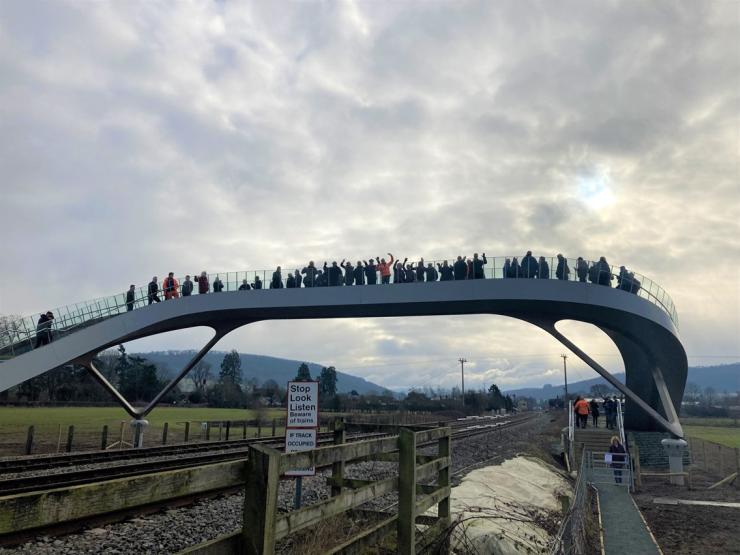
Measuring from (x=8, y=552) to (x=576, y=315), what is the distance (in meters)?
24.8

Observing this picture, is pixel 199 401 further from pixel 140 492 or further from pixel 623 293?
pixel 140 492

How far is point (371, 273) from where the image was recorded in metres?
27.8

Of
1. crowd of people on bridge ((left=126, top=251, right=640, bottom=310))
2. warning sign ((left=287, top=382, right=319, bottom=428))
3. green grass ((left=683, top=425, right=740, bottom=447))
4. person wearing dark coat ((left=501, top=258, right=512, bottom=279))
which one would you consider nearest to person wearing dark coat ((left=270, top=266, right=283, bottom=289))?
crowd of people on bridge ((left=126, top=251, right=640, bottom=310))

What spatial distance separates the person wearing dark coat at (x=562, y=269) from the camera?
25062mm

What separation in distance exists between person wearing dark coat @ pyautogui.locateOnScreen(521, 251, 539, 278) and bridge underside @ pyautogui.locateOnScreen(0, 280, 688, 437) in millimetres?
455

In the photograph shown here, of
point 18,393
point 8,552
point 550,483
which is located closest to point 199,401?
point 18,393

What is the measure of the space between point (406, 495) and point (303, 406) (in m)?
3.02

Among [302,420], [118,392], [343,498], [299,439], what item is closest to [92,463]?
[299,439]

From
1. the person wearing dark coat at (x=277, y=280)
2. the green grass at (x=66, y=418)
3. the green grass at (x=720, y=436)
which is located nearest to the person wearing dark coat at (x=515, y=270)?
the person wearing dark coat at (x=277, y=280)

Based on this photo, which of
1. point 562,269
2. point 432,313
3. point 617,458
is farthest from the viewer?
point 432,313

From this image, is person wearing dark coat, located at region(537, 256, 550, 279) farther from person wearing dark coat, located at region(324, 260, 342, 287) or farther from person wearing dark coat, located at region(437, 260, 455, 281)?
person wearing dark coat, located at region(324, 260, 342, 287)

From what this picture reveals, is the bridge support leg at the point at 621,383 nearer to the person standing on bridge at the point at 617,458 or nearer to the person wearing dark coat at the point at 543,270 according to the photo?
the person wearing dark coat at the point at 543,270

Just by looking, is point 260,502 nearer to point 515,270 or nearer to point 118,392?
point 515,270

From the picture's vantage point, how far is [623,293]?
25219 mm
